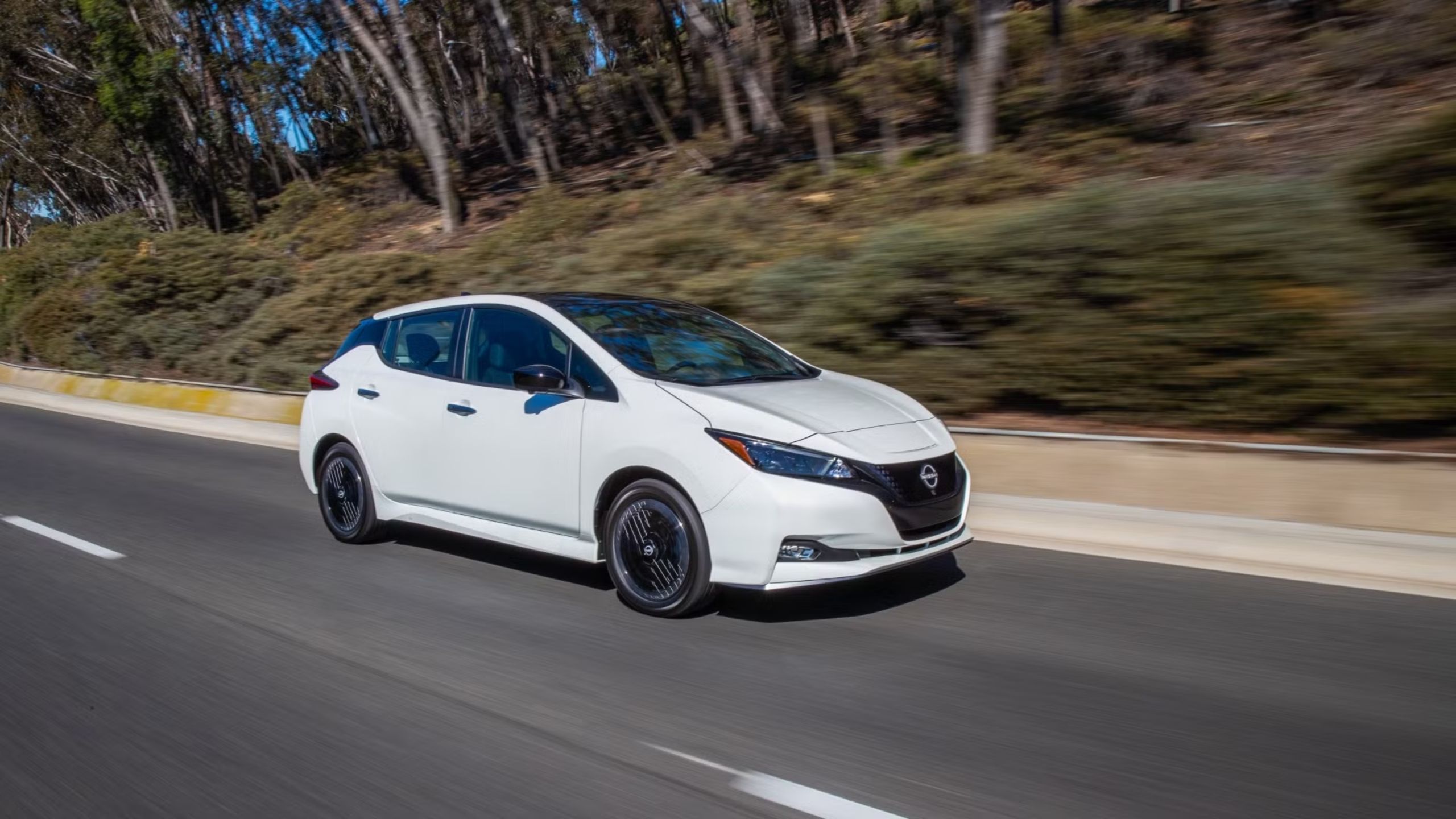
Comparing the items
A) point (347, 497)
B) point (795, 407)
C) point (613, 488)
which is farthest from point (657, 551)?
point (347, 497)

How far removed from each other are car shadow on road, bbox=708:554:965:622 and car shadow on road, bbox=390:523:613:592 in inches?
33.9

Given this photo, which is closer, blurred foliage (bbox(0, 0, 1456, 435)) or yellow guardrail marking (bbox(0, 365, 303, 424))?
blurred foliage (bbox(0, 0, 1456, 435))

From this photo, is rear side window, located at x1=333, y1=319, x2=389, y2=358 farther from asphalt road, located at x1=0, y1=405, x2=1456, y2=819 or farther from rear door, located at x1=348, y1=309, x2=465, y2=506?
asphalt road, located at x1=0, y1=405, x2=1456, y2=819

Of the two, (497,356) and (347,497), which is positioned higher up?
(497,356)

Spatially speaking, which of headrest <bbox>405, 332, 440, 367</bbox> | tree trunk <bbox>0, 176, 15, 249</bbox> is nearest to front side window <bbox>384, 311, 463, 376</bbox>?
headrest <bbox>405, 332, 440, 367</bbox>

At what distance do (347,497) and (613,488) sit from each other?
2768mm

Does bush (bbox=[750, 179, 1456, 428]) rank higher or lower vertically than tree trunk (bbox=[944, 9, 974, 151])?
lower

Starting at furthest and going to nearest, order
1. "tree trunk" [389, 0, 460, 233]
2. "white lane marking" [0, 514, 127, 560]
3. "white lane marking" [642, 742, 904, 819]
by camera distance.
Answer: "tree trunk" [389, 0, 460, 233], "white lane marking" [0, 514, 127, 560], "white lane marking" [642, 742, 904, 819]

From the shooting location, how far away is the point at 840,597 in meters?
6.11

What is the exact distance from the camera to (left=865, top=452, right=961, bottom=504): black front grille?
540 cm

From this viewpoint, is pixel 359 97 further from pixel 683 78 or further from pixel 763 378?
pixel 763 378

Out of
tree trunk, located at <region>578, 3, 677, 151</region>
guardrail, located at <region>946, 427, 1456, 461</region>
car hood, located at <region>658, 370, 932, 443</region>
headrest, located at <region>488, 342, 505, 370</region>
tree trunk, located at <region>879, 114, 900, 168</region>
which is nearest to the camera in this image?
car hood, located at <region>658, 370, 932, 443</region>

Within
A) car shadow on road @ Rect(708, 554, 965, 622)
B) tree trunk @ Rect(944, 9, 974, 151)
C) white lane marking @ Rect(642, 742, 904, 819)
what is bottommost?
car shadow on road @ Rect(708, 554, 965, 622)

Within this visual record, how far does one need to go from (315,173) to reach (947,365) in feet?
183
